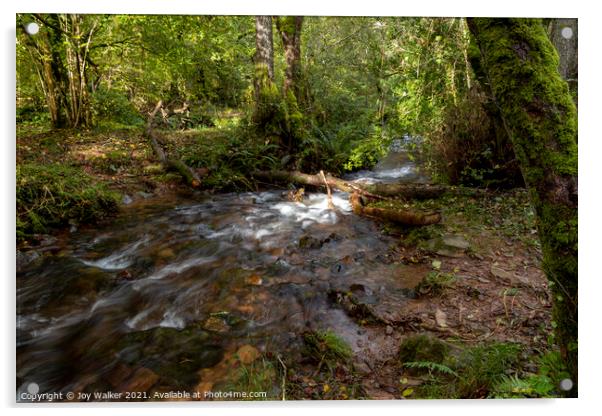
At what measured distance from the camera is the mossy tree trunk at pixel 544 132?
1.64 m

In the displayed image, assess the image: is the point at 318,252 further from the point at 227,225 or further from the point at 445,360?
the point at 445,360

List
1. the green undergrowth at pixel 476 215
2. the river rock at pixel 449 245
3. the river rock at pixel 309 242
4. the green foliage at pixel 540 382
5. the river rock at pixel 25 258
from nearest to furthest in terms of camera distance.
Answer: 1. the green foliage at pixel 540 382
2. the river rock at pixel 25 258
3. the river rock at pixel 449 245
4. the green undergrowth at pixel 476 215
5. the river rock at pixel 309 242

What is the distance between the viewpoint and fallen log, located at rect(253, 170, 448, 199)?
506 centimetres

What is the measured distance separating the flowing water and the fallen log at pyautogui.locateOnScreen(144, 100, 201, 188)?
1.16 metres

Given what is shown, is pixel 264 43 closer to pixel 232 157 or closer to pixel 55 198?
pixel 232 157

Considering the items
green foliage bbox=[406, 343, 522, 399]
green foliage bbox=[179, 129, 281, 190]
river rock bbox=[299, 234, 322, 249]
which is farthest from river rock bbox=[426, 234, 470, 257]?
green foliage bbox=[179, 129, 281, 190]

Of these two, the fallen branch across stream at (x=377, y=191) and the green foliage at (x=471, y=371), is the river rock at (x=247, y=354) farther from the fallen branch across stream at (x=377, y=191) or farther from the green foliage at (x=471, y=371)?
the fallen branch across stream at (x=377, y=191)

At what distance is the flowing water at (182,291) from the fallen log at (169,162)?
1163 millimetres

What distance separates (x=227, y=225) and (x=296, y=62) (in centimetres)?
422

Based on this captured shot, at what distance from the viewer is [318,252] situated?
3.90m

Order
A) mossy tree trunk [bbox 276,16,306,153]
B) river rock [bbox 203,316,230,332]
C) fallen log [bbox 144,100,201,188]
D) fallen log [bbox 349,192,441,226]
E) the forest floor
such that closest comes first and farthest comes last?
the forest floor
river rock [bbox 203,316,230,332]
fallen log [bbox 349,192,441,226]
fallen log [bbox 144,100,201,188]
mossy tree trunk [bbox 276,16,306,153]

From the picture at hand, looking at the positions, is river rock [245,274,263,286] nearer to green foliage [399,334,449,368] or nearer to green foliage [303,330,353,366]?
green foliage [303,330,353,366]

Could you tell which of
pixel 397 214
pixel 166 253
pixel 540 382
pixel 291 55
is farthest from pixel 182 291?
pixel 291 55
